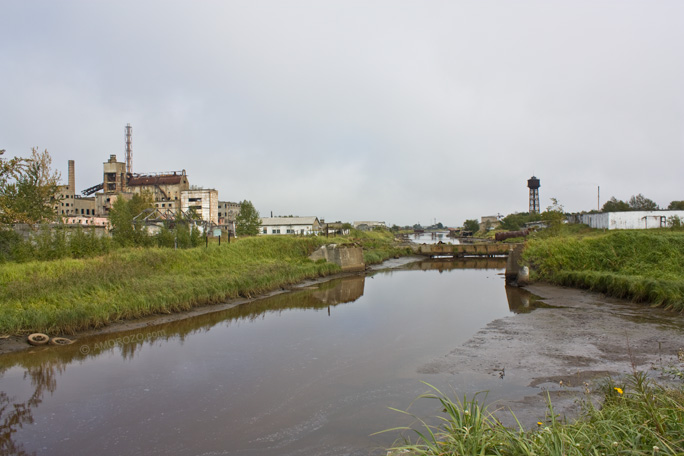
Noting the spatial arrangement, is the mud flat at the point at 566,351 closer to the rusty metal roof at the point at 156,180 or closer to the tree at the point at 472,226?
the rusty metal roof at the point at 156,180

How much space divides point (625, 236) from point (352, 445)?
21.0 m

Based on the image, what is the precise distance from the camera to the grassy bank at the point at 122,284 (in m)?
12.4

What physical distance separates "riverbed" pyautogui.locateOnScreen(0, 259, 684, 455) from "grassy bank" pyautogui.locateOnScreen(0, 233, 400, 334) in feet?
3.24

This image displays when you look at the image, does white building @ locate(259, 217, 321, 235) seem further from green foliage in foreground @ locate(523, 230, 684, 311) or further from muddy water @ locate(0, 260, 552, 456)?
muddy water @ locate(0, 260, 552, 456)

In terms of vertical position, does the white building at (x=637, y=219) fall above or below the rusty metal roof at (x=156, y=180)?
below

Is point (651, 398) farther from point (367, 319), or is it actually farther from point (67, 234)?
point (67, 234)

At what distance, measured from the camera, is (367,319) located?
645 inches

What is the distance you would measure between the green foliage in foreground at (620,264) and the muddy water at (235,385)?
5048mm

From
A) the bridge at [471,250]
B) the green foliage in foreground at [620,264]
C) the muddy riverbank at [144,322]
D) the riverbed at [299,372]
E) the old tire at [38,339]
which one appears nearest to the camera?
the riverbed at [299,372]

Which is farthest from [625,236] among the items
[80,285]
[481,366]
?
[80,285]

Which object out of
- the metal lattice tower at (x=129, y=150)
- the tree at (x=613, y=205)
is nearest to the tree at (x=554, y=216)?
the tree at (x=613, y=205)

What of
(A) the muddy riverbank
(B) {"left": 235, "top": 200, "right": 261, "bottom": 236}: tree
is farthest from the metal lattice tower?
(A) the muddy riverbank

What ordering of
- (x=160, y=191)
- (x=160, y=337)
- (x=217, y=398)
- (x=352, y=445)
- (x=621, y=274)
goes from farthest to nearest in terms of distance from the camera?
(x=160, y=191) → (x=621, y=274) → (x=160, y=337) → (x=217, y=398) → (x=352, y=445)

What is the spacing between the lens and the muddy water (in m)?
6.84
